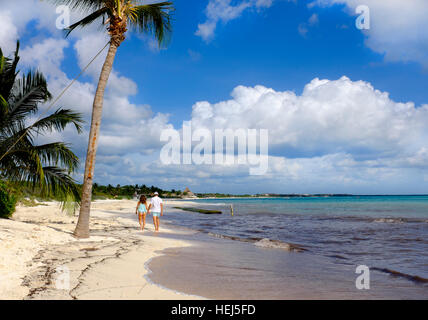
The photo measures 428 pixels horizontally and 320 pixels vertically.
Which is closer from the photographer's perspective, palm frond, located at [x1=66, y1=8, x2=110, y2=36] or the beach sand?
the beach sand

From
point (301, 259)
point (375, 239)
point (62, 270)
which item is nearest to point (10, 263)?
point (62, 270)

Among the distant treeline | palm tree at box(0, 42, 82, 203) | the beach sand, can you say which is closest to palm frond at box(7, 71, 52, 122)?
palm tree at box(0, 42, 82, 203)

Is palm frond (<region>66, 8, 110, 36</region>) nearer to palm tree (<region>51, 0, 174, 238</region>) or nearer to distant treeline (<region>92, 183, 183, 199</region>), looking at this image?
palm tree (<region>51, 0, 174, 238</region>)

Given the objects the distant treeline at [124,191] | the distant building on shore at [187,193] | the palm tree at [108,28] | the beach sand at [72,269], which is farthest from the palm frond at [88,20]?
the distant building on shore at [187,193]

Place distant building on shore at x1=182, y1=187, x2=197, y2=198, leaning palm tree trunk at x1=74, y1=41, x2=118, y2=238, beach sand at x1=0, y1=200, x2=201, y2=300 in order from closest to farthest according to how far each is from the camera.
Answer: beach sand at x1=0, y1=200, x2=201, y2=300
leaning palm tree trunk at x1=74, y1=41, x2=118, y2=238
distant building on shore at x1=182, y1=187, x2=197, y2=198

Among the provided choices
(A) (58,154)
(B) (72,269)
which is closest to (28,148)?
(A) (58,154)

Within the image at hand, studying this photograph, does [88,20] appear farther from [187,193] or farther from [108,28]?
[187,193]

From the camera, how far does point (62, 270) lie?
18.5ft

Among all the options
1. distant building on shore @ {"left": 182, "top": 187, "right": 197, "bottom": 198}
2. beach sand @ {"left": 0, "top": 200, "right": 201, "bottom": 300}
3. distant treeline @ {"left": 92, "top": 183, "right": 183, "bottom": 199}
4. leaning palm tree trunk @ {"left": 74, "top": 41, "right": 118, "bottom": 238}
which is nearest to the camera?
beach sand @ {"left": 0, "top": 200, "right": 201, "bottom": 300}

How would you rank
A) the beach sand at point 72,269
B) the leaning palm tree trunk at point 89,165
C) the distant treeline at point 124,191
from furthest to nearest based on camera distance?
the distant treeline at point 124,191 < the leaning palm tree trunk at point 89,165 < the beach sand at point 72,269

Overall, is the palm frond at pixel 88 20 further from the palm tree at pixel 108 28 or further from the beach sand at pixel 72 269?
the beach sand at pixel 72 269

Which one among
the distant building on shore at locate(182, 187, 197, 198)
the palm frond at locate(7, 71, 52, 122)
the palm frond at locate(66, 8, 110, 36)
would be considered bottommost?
the distant building on shore at locate(182, 187, 197, 198)

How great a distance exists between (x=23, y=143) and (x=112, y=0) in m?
5.86

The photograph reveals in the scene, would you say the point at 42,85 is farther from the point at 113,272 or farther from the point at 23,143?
the point at 113,272
